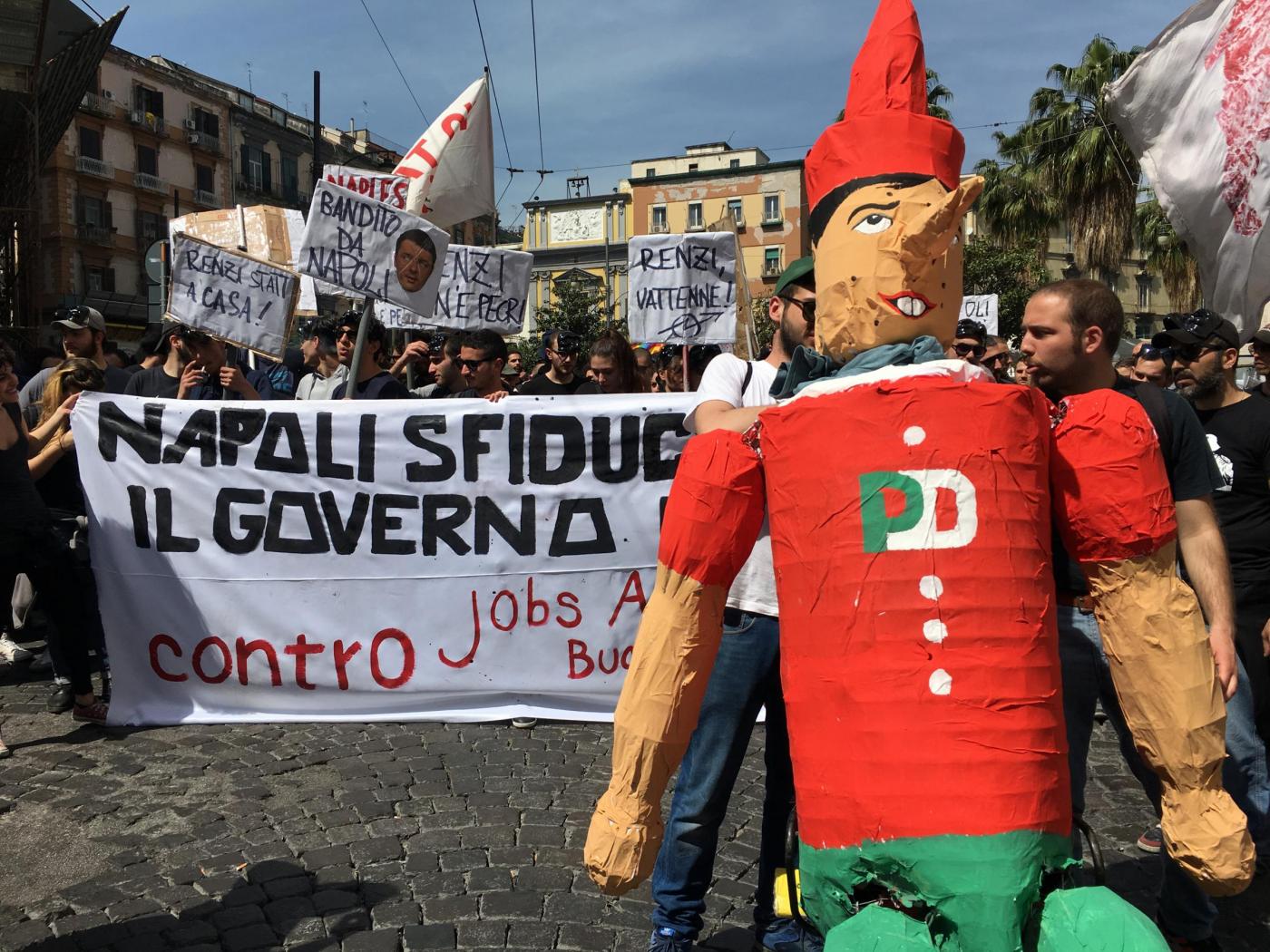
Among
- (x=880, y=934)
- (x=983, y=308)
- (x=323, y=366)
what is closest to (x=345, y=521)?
(x=323, y=366)

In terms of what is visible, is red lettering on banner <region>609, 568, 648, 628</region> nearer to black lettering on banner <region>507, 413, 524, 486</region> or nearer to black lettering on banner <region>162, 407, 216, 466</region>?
black lettering on banner <region>507, 413, 524, 486</region>

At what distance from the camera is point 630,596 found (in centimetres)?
528

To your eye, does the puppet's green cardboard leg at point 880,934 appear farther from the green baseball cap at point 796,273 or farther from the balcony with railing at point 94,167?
the balcony with railing at point 94,167

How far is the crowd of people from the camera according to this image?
2.71m

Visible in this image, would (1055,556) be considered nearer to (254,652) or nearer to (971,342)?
(971,342)

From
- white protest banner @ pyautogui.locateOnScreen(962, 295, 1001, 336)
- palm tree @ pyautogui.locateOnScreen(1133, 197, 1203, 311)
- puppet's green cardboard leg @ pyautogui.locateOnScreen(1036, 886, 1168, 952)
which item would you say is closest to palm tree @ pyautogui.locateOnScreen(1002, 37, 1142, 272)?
palm tree @ pyautogui.locateOnScreen(1133, 197, 1203, 311)

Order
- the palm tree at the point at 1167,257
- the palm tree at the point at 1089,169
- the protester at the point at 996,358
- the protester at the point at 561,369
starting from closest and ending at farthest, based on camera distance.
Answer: the protester at the point at 996,358 < the protester at the point at 561,369 < the palm tree at the point at 1089,169 < the palm tree at the point at 1167,257

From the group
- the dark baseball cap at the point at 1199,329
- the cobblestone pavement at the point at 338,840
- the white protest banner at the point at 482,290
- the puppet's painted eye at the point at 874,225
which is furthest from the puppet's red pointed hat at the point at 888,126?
the white protest banner at the point at 482,290

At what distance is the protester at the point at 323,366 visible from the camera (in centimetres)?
629

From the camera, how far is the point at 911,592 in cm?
181

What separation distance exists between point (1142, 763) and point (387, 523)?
3775 mm

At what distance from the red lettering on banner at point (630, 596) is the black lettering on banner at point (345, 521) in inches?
54.8

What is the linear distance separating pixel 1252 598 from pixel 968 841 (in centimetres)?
247

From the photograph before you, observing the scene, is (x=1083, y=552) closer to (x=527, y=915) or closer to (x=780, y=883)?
(x=780, y=883)
